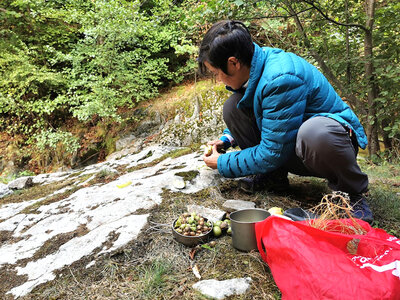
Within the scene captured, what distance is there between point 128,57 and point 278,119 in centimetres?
579

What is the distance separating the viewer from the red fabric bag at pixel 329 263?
0.98 meters

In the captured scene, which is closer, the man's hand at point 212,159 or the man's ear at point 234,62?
the man's ear at point 234,62

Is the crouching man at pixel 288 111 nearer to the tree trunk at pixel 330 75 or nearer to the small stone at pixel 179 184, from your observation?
the small stone at pixel 179 184

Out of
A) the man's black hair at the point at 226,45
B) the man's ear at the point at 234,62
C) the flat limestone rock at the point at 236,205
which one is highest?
the man's black hair at the point at 226,45

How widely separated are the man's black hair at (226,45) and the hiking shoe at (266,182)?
108 centimetres

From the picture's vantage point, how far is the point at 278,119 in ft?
5.82

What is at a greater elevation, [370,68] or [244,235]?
[370,68]

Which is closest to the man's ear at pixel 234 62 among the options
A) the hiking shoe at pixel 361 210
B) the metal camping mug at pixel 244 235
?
the metal camping mug at pixel 244 235

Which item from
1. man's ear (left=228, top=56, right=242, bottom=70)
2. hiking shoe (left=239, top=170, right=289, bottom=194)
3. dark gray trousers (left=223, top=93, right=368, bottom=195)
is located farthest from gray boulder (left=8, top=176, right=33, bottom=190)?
dark gray trousers (left=223, top=93, right=368, bottom=195)

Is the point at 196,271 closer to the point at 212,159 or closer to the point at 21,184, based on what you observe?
the point at 212,159

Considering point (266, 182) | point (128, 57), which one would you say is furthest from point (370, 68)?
point (128, 57)

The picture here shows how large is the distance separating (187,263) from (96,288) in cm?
53

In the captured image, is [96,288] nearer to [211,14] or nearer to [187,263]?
[187,263]

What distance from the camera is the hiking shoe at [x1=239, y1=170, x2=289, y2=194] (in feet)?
8.06
